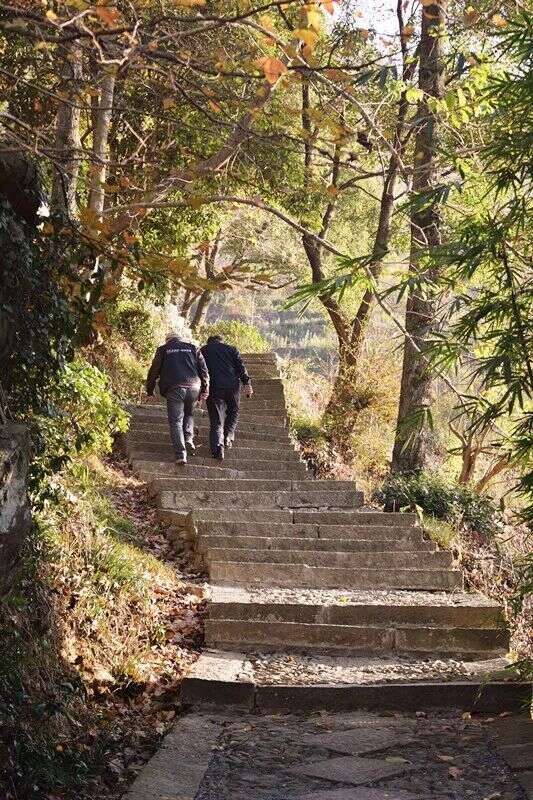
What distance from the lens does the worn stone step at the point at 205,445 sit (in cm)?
1384

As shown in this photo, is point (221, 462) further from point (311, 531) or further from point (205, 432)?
point (311, 531)

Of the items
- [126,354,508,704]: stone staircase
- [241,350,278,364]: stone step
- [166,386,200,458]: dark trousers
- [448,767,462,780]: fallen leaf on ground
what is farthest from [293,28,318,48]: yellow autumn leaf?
[241,350,278,364]: stone step

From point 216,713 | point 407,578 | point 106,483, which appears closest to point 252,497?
point 106,483

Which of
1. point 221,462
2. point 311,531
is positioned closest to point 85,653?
point 311,531

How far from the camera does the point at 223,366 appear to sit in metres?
13.3

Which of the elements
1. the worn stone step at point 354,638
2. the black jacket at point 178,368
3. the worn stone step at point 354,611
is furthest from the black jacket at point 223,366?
the worn stone step at point 354,638

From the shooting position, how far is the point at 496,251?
5.18 meters

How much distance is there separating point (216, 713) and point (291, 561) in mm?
3238

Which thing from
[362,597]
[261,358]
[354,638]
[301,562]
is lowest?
[354,638]

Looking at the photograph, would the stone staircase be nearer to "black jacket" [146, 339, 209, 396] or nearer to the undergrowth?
the undergrowth

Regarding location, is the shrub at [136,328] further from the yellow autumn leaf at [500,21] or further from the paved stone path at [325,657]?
the yellow autumn leaf at [500,21]

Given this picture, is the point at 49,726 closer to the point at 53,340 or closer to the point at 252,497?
the point at 53,340

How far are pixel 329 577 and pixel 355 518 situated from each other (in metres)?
2.11

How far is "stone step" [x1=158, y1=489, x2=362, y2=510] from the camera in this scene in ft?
36.9
